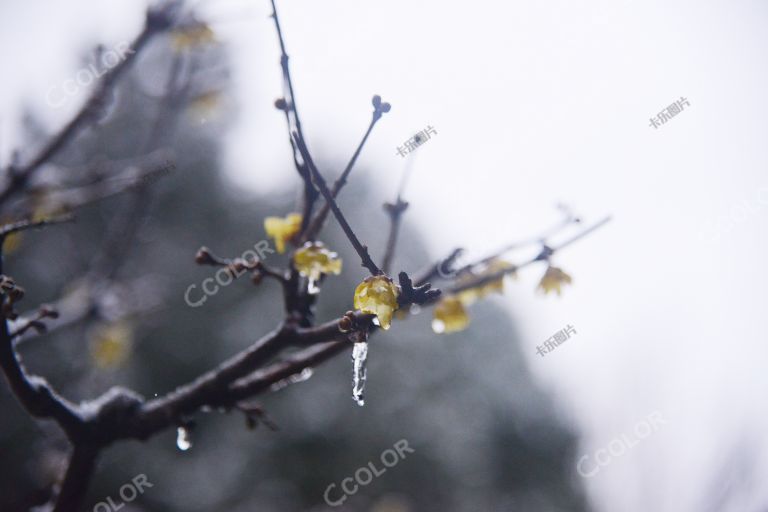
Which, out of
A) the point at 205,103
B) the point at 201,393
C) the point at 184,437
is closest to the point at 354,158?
the point at 201,393

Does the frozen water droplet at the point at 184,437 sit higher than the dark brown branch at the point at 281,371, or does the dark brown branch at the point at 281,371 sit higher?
the dark brown branch at the point at 281,371

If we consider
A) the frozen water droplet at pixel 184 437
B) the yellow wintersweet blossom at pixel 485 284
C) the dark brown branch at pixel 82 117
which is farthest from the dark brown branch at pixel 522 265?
the dark brown branch at pixel 82 117

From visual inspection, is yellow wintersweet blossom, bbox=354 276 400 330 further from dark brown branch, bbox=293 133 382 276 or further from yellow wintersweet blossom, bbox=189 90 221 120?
yellow wintersweet blossom, bbox=189 90 221 120

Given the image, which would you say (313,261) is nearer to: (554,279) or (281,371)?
(281,371)

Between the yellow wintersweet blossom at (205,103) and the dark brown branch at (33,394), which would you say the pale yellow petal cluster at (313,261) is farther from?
the yellow wintersweet blossom at (205,103)

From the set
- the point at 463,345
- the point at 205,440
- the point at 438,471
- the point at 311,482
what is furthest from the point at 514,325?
the point at 205,440

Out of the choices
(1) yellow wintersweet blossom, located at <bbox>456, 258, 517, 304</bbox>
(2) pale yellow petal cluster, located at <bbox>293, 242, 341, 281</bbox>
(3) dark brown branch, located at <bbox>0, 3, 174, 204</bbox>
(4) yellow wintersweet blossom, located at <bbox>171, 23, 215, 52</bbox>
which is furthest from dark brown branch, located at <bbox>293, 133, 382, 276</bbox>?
(4) yellow wintersweet blossom, located at <bbox>171, 23, 215, 52</bbox>

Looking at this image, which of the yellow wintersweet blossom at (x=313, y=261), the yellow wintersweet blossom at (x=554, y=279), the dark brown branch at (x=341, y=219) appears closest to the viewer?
the dark brown branch at (x=341, y=219)
